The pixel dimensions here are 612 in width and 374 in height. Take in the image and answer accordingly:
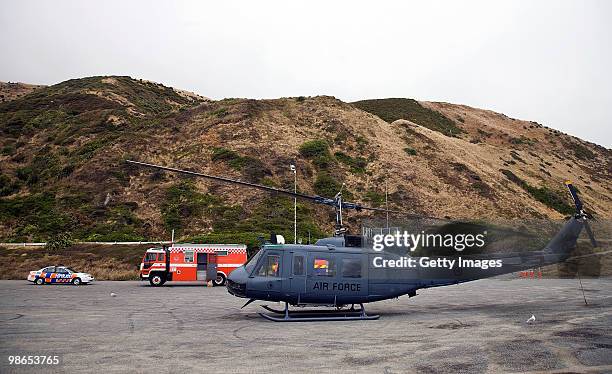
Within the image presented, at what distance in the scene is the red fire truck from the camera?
33.7 meters

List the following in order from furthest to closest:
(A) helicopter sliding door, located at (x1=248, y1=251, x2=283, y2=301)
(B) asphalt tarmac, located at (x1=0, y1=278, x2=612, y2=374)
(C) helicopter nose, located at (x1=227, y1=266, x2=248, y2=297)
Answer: (C) helicopter nose, located at (x1=227, y1=266, x2=248, y2=297) → (A) helicopter sliding door, located at (x1=248, y1=251, x2=283, y2=301) → (B) asphalt tarmac, located at (x1=0, y1=278, x2=612, y2=374)

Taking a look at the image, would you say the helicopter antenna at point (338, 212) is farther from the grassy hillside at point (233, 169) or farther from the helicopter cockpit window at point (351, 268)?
the grassy hillside at point (233, 169)

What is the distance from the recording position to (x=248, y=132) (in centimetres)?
7300

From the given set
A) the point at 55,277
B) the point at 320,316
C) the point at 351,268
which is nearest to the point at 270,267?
the point at 320,316

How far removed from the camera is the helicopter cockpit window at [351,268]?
1752 cm

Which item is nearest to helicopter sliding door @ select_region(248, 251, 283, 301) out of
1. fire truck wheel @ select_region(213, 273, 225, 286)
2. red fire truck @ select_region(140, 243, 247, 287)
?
red fire truck @ select_region(140, 243, 247, 287)

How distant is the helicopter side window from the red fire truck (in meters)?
17.4

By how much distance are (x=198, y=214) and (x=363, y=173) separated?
2477cm

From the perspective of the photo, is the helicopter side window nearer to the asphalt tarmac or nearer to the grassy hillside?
the asphalt tarmac

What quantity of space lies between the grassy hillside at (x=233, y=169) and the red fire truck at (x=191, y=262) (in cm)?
1157

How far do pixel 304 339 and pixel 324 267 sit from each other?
4538 millimetres

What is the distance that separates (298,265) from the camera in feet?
56.5

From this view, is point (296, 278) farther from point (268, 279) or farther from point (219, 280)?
point (219, 280)

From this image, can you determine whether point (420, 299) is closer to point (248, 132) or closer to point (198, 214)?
point (198, 214)
